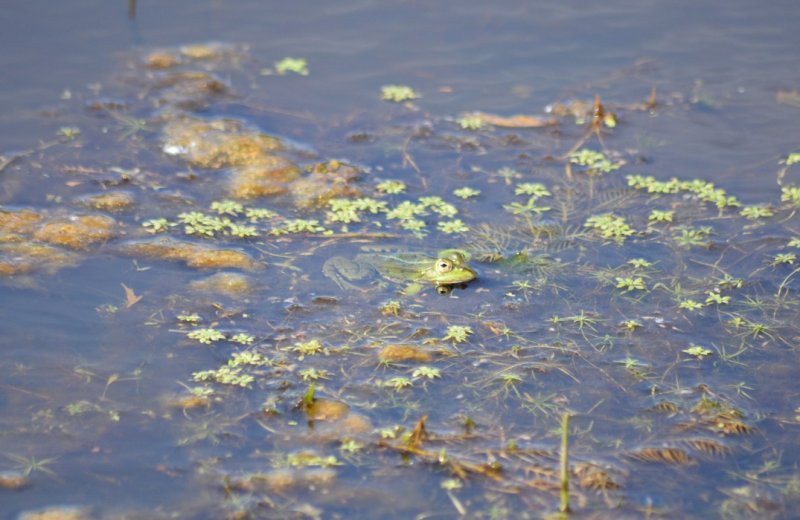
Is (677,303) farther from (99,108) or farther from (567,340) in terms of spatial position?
(99,108)

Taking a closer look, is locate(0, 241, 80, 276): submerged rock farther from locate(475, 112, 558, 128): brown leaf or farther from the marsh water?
locate(475, 112, 558, 128): brown leaf

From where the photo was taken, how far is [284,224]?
539 centimetres

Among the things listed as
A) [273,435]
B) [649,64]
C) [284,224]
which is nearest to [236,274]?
[284,224]

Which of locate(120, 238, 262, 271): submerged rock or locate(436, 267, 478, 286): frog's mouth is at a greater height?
locate(436, 267, 478, 286): frog's mouth

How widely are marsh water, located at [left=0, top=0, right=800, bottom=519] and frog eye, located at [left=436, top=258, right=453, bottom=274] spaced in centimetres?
16

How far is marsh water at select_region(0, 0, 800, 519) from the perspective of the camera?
365cm

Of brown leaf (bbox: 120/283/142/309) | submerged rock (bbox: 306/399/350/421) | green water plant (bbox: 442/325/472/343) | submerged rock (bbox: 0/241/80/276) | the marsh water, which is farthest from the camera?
submerged rock (bbox: 0/241/80/276)

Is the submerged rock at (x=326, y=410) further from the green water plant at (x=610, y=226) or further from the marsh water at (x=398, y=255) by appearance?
the green water plant at (x=610, y=226)

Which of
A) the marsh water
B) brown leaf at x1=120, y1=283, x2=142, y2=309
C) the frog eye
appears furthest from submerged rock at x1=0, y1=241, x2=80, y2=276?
the frog eye

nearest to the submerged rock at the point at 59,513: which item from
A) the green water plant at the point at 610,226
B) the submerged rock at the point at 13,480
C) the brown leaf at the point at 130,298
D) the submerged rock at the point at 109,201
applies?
the submerged rock at the point at 13,480

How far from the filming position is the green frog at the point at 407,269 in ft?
15.6

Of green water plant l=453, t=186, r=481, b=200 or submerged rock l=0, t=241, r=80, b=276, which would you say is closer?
submerged rock l=0, t=241, r=80, b=276

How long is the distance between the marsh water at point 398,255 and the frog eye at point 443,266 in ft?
0.52

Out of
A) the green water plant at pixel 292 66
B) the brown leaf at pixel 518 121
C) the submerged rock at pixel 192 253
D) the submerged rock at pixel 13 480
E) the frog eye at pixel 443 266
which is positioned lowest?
the submerged rock at pixel 13 480
